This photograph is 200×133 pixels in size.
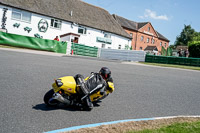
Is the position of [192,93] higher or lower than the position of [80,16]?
lower

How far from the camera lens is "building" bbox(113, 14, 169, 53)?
5327 centimetres

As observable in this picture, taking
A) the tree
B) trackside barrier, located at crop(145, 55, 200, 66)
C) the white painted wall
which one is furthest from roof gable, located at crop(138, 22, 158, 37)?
the tree

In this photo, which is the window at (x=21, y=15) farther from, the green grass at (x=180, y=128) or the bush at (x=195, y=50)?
the green grass at (x=180, y=128)

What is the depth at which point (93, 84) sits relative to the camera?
5.04m

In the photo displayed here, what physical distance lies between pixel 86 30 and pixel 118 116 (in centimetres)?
3247

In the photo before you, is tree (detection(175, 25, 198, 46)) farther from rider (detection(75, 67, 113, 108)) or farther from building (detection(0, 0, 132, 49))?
rider (detection(75, 67, 113, 108))

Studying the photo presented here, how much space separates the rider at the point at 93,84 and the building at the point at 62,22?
25085mm

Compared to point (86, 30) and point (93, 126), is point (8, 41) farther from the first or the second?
point (93, 126)

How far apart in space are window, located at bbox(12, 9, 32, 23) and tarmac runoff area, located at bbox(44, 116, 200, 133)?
89.1 ft

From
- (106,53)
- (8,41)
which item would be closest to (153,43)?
(106,53)

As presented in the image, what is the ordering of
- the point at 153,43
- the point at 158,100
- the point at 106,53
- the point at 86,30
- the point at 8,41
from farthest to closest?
the point at 153,43
the point at 86,30
the point at 106,53
the point at 8,41
the point at 158,100

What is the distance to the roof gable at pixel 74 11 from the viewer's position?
29.3 metres

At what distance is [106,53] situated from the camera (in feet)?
99.7

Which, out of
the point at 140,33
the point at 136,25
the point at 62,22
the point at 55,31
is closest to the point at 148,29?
the point at 136,25
